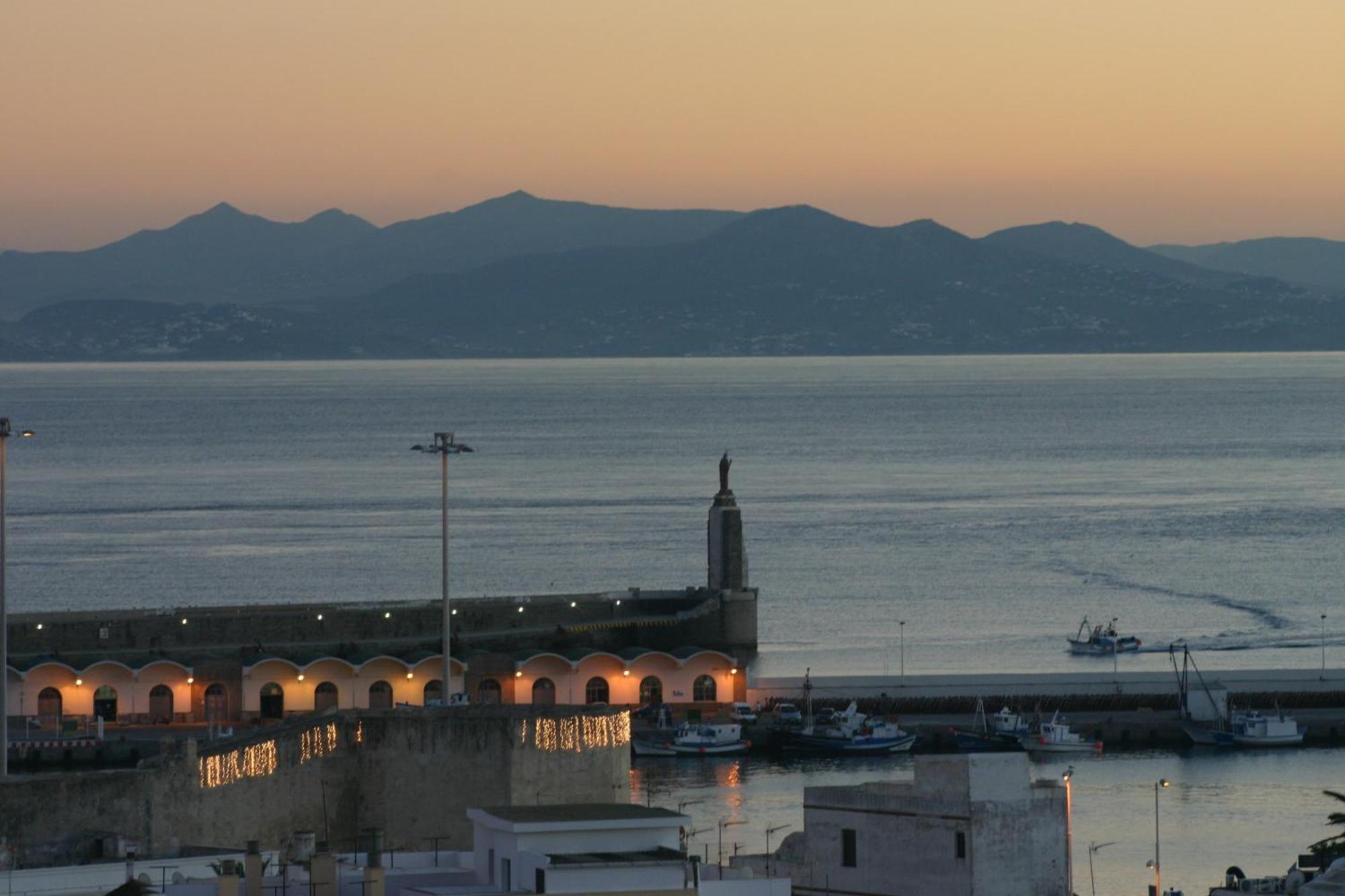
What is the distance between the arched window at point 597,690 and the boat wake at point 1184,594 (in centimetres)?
2950

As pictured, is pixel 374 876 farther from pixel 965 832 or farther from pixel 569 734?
pixel 569 734

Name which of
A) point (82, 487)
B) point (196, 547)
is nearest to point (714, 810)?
point (196, 547)

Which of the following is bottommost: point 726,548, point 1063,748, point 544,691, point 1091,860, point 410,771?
point 1091,860

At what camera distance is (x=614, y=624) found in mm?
65000

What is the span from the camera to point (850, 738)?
189 ft

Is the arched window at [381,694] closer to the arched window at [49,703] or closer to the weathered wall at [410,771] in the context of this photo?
the arched window at [49,703]

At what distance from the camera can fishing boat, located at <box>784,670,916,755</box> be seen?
57469mm

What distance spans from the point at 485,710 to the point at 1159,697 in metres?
33.7

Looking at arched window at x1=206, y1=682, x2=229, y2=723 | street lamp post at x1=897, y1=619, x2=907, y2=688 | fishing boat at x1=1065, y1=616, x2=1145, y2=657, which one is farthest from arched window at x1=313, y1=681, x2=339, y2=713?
fishing boat at x1=1065, y1=616, x2=1145, y2=657

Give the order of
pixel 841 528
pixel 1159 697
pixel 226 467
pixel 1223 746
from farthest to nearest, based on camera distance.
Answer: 1. pixel 226 467
2. pixel 841 528
3. pixel 1159 697
4. pixel 1223 746

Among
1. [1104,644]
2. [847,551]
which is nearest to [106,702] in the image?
[1104,644]

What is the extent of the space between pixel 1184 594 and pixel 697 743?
40437 mm

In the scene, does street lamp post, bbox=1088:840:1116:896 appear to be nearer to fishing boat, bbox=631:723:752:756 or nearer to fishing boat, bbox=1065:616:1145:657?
fishing boat, bbox=631:723:752:756

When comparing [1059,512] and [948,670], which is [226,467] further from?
[948,670]
